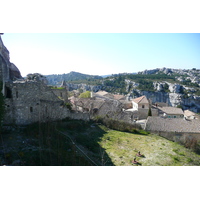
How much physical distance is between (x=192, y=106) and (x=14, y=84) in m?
75.2

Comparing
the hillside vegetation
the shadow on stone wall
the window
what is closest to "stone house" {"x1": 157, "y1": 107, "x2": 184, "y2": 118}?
the hillside vegetation

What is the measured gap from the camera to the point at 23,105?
38.4 feet

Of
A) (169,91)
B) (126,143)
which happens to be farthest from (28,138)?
(169,91)

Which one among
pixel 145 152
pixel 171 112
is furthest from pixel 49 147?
pixel 171 112

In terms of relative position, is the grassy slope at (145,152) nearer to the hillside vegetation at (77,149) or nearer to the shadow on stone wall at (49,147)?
the hillside vegetation at (77,149)

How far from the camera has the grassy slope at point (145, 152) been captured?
10109 millimetres

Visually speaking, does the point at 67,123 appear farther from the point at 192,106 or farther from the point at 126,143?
the point at 192,106

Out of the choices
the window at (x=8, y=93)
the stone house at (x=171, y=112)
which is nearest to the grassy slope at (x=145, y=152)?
the window at (x=8, y=93)

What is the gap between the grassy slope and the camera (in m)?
10.1

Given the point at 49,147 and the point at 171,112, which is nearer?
the point at 49,147

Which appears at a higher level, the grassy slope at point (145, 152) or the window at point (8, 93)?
the window at point (8, 93)

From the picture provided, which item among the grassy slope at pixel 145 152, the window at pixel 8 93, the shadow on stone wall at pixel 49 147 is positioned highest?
the window at pixel 8 93

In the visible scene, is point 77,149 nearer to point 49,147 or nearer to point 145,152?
Result: point 49,147

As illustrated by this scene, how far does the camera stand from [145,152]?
11703mm
